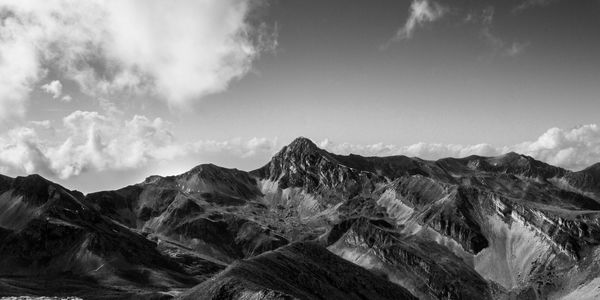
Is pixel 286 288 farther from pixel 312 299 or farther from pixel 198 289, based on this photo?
pixel 198 289

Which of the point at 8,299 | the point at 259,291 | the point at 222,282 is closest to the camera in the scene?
the point at 259,291

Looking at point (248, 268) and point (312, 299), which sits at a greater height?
point (248, 268)

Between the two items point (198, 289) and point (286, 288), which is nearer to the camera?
point (198, 289)

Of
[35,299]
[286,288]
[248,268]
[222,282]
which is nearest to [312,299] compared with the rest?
[286,288]

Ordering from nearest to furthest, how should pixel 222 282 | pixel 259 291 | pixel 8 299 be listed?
pixel 259 291
pixel 222 282
pixel 8 299

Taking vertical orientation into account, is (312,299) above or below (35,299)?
below

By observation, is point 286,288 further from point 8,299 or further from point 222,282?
point 8,299

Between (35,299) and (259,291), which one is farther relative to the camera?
(35,299)

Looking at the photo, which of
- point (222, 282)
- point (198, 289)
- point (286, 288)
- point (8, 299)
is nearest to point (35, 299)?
point (8, 299)
